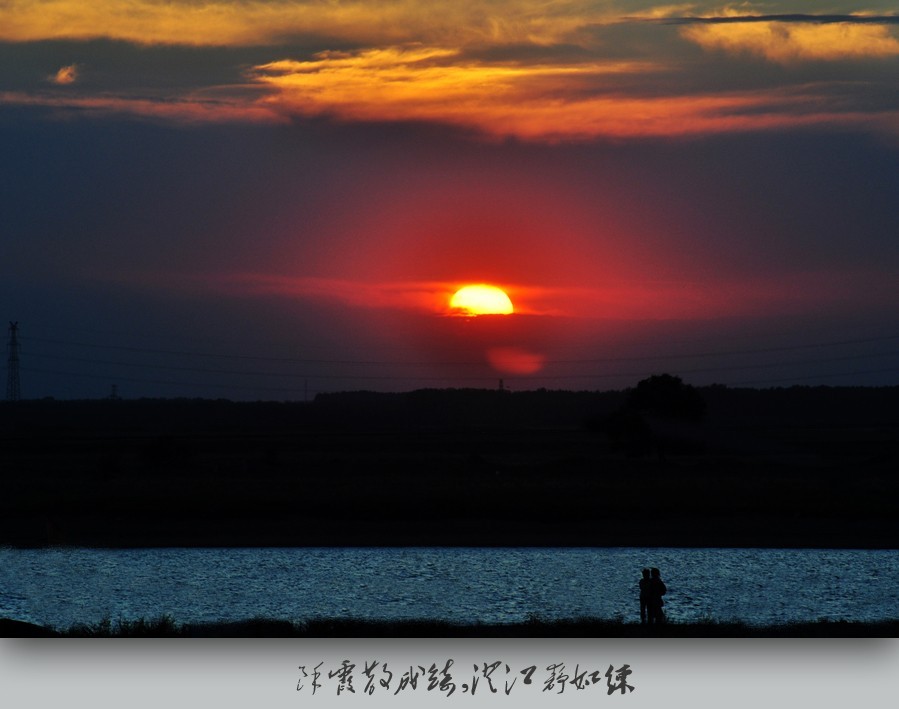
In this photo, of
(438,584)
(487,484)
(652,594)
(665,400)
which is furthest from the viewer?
(665,400)

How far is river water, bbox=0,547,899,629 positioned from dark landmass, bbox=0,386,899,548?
2239 millimetres

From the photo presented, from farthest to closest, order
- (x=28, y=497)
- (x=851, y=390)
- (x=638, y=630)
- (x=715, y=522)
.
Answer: (x=851, y=390) < (x=28, y=497) < (x=715, y=522) < (x=638, y=630)

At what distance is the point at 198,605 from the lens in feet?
84.1

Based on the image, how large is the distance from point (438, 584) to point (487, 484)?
19781mm

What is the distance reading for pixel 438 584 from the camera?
28672 mm

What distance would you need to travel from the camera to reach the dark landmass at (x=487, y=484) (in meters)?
37.2

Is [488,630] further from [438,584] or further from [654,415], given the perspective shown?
[654,415]

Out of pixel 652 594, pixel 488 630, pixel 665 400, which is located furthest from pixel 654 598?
pixel 665 400

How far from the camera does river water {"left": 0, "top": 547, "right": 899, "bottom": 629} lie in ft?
81.8

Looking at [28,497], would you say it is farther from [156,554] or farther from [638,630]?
[638,630]

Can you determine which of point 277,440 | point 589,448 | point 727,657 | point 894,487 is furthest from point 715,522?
point 277,440

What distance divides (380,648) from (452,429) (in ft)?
306

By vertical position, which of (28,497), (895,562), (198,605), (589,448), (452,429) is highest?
(452,429)

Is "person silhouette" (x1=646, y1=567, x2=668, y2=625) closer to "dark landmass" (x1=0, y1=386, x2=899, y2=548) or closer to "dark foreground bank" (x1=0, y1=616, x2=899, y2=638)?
"dark foreground bank" (x1=0, y1=616, x2=899, y2=638)
